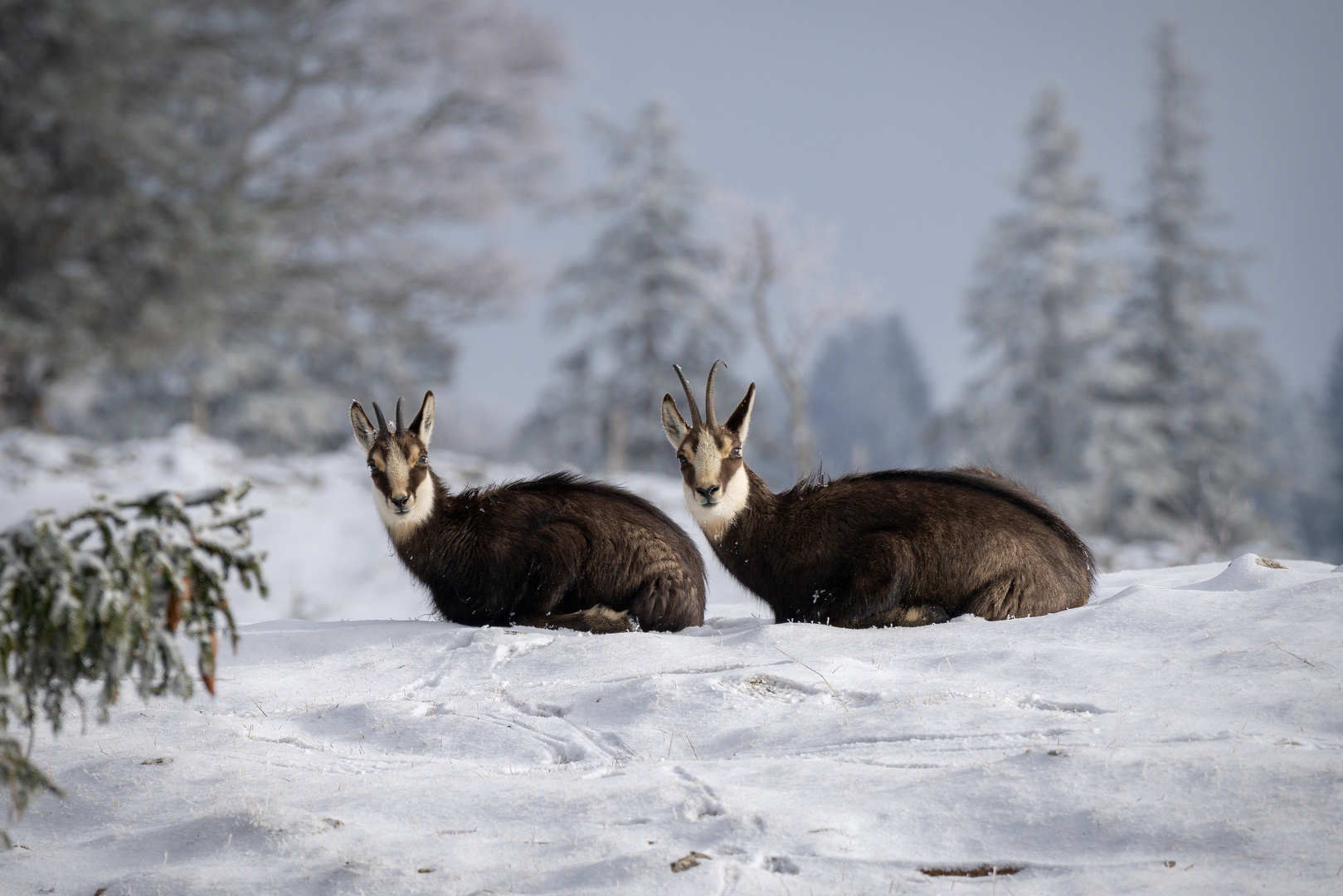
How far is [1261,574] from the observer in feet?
19.1

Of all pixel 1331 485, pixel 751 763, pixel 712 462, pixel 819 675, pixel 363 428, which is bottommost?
pixel 751 763

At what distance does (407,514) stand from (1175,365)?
2087 centimetres

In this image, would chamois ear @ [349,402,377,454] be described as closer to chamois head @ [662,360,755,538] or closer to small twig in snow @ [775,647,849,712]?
chamois head @ [662,360,755,538]

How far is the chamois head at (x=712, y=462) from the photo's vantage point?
5.71 meters

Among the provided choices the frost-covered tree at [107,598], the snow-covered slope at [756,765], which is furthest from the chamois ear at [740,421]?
the frost-covered tree at [107,598]

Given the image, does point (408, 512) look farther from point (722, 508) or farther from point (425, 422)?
point (722, 508)

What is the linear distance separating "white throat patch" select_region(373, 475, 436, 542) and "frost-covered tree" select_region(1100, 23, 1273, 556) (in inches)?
694

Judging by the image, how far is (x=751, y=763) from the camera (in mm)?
3740

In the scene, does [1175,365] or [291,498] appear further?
[1175,365]

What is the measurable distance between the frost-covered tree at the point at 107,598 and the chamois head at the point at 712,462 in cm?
320

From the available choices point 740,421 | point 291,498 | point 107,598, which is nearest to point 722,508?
point 740,421

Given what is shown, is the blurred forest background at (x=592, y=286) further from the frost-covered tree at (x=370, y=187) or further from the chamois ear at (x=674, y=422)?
the chamois ear at (x=674, y=422)

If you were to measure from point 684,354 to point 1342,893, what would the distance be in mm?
21471

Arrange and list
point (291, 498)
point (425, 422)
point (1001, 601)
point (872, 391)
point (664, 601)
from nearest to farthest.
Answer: point (1001, 601)
point (664, 601)
point (425, 422)
point (291, 498)
point (872, 391)
